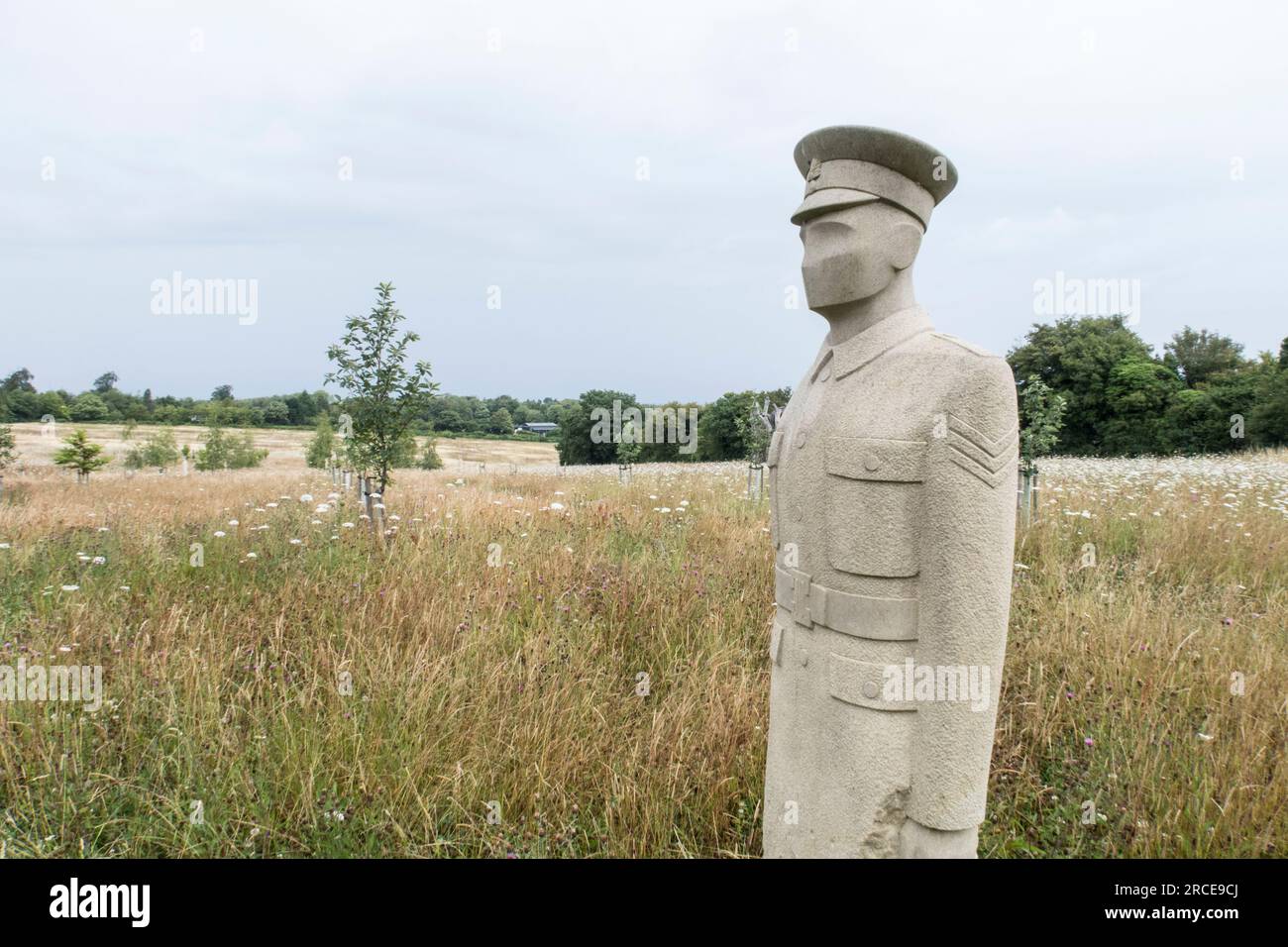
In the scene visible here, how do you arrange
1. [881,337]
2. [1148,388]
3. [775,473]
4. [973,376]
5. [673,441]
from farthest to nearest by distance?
[673,441]
[1148,388]
[775,473]
[881,337]
[973,376]

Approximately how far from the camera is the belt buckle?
214cm

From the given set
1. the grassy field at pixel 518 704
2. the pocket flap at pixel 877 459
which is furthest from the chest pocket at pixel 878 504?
the grassy field at pixel 518 704

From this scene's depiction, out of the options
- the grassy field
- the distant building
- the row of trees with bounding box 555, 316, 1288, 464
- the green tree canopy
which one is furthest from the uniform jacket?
the distant building

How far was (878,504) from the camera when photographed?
196 cm

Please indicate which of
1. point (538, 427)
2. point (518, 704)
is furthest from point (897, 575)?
point (538, 427)

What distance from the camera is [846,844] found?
2.05m

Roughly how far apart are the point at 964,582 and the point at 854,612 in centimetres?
31

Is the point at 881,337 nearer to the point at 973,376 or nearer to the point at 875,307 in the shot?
the point at 875,307

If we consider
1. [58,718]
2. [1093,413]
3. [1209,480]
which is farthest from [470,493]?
[1093,413]

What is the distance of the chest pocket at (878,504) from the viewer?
6.29ft

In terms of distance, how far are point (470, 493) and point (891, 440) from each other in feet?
29.1

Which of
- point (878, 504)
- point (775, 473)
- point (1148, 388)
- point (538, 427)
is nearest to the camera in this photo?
point (878, 504)

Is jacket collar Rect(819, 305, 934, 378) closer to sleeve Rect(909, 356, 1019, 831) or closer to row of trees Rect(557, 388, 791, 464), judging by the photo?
sleeve Rect(909, 356, 1019, 831)
